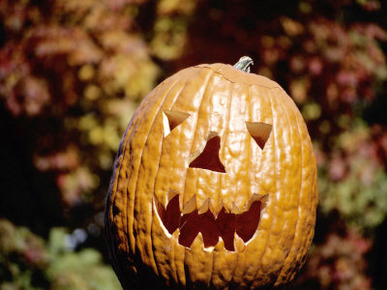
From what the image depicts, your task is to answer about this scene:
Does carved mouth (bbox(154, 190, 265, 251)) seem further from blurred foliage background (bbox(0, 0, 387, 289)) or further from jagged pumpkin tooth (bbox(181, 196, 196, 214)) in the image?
blurred foliage background (bbox(0, 0, 387, 289))

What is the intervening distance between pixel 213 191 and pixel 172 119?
1.00ft

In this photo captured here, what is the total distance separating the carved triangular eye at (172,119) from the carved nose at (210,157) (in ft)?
0.40

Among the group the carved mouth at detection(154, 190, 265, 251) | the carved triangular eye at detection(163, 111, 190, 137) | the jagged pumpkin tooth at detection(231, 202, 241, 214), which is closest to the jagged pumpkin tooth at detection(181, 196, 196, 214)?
the carved mouth at detection(154, 190, 265, 251)

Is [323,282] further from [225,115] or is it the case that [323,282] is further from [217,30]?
[225,115]

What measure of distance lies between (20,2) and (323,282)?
12.6ft

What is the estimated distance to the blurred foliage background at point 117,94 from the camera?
11.0ft

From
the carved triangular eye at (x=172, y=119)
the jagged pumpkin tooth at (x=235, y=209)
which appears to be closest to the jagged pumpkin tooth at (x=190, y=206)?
the jagged pumpkin tooth at (x=235, y=209)

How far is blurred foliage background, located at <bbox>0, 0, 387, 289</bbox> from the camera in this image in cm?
336

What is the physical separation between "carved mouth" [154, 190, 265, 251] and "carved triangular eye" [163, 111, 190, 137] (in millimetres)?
235

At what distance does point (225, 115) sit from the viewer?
1396 millimetres

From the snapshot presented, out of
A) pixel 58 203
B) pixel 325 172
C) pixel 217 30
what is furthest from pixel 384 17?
pixel 58 203

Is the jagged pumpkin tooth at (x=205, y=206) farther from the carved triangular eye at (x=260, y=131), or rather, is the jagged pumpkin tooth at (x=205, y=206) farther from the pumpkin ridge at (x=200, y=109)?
the carved triangular eye at (x=260, y=131)

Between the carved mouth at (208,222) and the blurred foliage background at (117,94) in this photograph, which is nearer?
the carved mouth at (208,222)

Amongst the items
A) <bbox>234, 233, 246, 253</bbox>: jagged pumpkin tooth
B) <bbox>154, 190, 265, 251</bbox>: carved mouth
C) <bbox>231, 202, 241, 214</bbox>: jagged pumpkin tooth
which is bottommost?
<bbox>234, 233, 246, 253</bbox>: jagged pumpkin tooth
